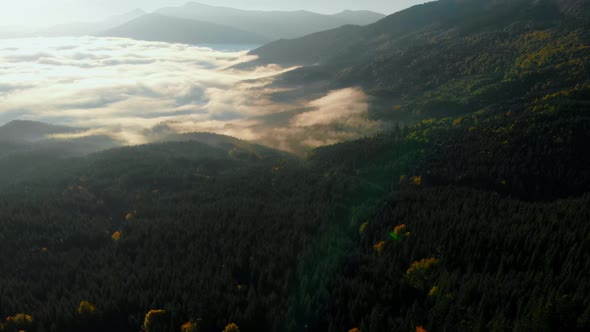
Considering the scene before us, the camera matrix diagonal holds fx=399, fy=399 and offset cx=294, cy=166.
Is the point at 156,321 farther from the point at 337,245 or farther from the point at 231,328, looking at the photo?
the point at 337,245

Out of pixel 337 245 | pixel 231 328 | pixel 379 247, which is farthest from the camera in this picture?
pixel 337 245

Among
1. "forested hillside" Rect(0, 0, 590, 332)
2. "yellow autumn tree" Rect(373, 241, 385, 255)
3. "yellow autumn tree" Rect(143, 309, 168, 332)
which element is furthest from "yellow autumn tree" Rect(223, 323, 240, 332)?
"yellow autumn tree" Rect(373, 241, 385, 255)

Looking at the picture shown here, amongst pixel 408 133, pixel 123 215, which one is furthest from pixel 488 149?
pixel 123 215

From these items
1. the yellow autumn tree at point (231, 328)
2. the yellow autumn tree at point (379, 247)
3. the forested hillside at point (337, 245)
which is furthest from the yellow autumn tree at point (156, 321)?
the yellow autumn tree at point (379, 247)

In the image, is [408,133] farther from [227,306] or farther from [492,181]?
[227,306]

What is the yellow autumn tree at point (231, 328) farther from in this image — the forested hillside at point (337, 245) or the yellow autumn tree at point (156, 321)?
the yellow autumn tree at point (156, 321)

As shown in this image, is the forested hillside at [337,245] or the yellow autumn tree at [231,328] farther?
the forested hillside at [337,245]

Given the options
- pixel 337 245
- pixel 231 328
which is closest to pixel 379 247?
pixel 337 245
